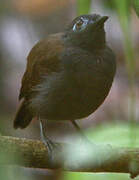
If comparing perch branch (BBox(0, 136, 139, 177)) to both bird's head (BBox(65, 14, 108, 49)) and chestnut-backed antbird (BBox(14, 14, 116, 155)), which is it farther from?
bird's head (BBox(65, 14, 108, 49))

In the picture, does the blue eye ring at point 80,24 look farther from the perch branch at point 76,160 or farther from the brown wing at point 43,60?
the perch branch at point 76,160

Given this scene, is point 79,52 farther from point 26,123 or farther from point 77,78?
point 26,123

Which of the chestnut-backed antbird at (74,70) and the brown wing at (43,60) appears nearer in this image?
the chestnut-backed antbird at (74,70)

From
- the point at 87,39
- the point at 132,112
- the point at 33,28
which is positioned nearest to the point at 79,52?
the point at 87,39

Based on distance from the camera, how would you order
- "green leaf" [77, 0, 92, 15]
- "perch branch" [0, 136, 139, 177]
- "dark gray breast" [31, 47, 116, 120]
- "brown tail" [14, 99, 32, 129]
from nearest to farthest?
1. "green leaf" [77, 0, 92, 15]
2. "perch branch" [0, 136, 139, 177]
3. "dark gray breast" [31, 47, 116, 120]
4. "brown tail" [14, 99, 32, 129]

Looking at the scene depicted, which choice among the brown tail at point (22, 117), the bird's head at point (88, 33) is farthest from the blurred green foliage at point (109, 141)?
the brown tail at point (22, 117)

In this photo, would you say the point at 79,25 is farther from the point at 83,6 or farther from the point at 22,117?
the point at 83,6

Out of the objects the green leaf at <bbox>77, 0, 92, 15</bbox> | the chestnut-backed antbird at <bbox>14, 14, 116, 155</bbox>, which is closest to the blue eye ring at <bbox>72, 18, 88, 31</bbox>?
the chestnut-backed antbird at <bbox>14, 14, 116, 155</bbox>
